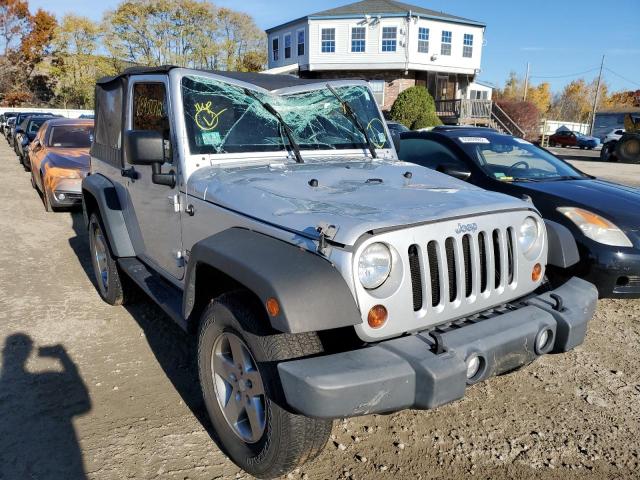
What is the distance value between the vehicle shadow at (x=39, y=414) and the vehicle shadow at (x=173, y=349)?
58 centimetres

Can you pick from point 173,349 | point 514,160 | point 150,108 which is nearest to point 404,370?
point 173,349

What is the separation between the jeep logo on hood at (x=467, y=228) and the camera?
2451 millimetres

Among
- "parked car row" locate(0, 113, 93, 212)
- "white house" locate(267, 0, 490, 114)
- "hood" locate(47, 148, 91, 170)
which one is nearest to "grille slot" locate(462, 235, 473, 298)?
"parked car row" locate(0, 113, 93, 212)

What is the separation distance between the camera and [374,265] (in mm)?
2211

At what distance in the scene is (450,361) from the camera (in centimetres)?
213

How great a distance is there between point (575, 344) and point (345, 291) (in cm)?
141

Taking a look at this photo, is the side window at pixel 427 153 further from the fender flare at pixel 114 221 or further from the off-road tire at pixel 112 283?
A: the off-road tire at pixel 112 283

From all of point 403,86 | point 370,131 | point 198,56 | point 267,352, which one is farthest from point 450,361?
point 198,56

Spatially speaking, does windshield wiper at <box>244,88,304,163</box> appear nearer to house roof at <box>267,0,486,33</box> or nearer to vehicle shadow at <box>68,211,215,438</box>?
vehicle shadow at <box>68,211,215,438</box>

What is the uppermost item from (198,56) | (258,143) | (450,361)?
(198,56)

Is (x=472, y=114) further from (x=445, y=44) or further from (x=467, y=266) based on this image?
(x=467, y=266)

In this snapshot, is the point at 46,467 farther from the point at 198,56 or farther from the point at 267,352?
the point at 198,56

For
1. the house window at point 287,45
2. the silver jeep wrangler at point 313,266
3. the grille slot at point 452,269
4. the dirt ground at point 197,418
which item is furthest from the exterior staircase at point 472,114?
the grille slot at point 452,269

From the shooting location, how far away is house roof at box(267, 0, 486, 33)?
3039 centimetres
